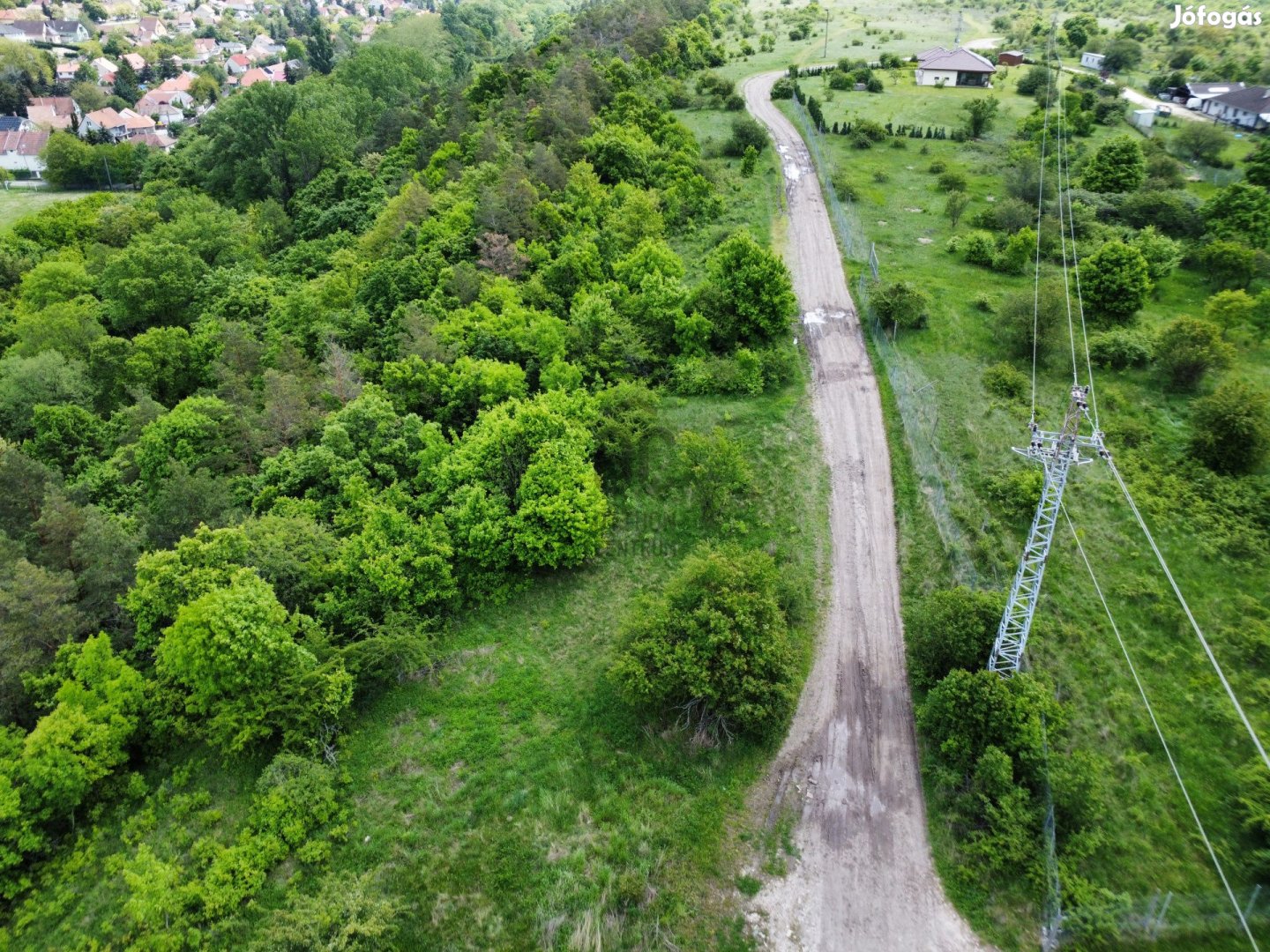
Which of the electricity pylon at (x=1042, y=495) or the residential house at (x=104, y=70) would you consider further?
the residential house at (x=104, y=70)

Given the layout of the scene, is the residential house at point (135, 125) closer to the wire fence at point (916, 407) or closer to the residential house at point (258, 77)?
the residential house at point (258, 77)

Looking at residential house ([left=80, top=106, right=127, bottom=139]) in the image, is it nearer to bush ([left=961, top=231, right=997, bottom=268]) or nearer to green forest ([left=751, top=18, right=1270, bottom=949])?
green forest ([left=751, top=18, right=1270, bottom=949])

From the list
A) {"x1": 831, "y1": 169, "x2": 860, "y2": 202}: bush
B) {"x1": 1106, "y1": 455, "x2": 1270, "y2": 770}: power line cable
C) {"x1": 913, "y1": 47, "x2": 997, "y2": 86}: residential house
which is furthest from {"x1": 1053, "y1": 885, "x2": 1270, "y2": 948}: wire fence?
Answer: {"x1": 913, "y1": 47, "x2": 997, "y2": 86}: residential house

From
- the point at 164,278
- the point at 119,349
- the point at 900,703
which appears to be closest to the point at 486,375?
the point at 900,703

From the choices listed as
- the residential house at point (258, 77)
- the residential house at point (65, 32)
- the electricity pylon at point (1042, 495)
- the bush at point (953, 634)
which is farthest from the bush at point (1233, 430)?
the residential house at point (65, 32)

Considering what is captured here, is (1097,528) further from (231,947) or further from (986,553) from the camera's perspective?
(231,947)
